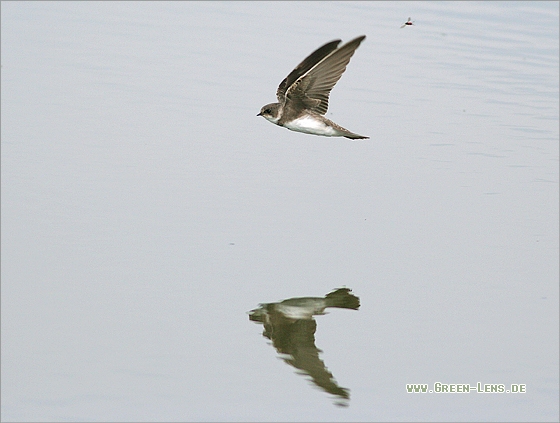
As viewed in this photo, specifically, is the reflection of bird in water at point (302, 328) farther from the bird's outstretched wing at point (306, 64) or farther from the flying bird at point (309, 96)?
the bird's outstretched wing at point (306, 64)

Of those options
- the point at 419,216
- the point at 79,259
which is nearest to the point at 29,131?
the point at 79,259

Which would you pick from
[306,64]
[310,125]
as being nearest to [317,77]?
[306,64]

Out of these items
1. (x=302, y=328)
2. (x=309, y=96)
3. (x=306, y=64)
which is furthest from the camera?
(x=309, y=96)

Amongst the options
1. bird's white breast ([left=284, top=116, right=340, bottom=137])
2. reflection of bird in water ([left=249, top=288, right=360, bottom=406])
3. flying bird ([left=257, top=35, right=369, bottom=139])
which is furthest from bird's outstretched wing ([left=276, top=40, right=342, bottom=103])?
reflection of bird in water ([left=249, top=288, right=360, bottom=406])

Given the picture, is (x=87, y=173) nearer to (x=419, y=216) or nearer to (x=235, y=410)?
(x=419, y=216)

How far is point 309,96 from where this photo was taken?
9.27 meters

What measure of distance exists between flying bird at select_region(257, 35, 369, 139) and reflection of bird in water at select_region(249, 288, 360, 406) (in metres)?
1.87

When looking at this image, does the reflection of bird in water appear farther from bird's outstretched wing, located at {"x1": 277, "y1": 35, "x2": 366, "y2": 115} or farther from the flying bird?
bird's outstretched wing, located at {"x1": 277, "y1": 35, "x2": 366, "y2": 115}

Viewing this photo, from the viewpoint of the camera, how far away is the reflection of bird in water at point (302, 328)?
6559 mm

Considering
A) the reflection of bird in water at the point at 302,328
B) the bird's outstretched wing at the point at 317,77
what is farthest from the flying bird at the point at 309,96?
the reflection of bird in water at the point at 302,328

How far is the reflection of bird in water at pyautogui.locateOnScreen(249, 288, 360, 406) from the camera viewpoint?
6.56m

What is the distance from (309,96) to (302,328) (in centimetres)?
269

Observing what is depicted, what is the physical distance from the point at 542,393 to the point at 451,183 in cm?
424

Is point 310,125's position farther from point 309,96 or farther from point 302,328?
point 302,328
